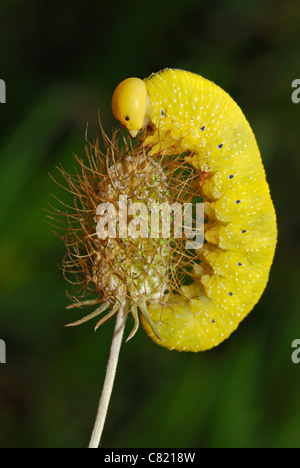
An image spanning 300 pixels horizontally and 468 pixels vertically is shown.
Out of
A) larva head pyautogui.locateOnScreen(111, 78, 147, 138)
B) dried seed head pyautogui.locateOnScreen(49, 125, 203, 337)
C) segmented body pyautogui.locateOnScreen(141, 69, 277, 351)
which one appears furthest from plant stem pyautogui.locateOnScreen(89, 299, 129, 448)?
larva head pyautogui.locateOnScreen(111, 78, 147, 138)

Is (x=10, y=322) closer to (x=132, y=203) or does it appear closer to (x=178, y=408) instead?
(x=178, y=408)

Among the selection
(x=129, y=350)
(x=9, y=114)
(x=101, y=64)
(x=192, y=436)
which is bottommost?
(x=192, y=436)

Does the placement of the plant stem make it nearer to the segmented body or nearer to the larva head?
the segmented body

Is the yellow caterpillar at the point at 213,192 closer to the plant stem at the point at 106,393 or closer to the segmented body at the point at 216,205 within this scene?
the segmented body at the point at 216,205

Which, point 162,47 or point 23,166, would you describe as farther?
point 162,47

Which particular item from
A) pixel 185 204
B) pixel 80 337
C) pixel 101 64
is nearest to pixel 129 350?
pixel 80 337

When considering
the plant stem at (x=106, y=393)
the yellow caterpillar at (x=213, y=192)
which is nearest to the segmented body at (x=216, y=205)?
the yellow caterpillar at (x=213, y=192)

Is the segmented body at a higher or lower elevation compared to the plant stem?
higher

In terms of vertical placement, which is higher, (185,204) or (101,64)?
(101,64)
